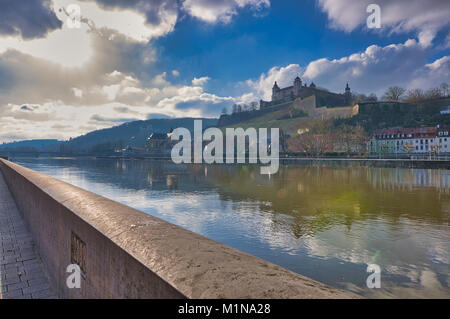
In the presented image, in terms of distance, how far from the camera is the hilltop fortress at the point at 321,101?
379ft

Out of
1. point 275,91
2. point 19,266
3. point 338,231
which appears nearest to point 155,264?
point 19,266

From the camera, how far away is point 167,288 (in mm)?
1888

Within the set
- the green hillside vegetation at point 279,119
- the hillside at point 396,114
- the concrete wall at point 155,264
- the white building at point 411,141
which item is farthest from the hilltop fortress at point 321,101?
the concrete wall at point 155,264

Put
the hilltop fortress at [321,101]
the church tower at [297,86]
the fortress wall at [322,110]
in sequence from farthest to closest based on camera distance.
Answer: the church tower at [297,86], the hilltop fortress at [321,101], the fortress wall at [322,110]

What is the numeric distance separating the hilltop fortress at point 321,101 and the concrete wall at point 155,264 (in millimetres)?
116666

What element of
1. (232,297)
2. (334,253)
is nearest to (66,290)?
(232,297)

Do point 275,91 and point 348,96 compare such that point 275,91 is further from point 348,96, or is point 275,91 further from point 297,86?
point 348,96

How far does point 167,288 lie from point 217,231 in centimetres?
816

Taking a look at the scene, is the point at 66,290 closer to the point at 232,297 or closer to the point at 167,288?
the point at 167,288

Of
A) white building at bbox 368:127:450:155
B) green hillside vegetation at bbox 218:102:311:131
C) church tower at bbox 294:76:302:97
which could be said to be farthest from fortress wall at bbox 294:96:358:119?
white building at bbox 368:127:450:155

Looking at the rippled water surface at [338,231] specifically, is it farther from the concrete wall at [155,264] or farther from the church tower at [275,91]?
the church tower at [275,91]

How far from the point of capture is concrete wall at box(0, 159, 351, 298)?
1.75m

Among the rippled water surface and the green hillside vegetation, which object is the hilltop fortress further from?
the rippled water surface

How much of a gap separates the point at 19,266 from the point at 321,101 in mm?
131870
